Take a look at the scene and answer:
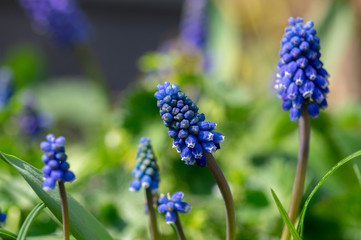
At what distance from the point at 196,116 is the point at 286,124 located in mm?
759

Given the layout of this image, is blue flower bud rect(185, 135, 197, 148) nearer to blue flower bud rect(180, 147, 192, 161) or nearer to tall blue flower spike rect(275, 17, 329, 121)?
blue flower bud rect(180, 147, 192, 161)

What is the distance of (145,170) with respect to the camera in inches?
26.7

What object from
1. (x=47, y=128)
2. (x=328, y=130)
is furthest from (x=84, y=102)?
(x=328, y=130)

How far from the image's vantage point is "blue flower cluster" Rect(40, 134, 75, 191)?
576 millimetres

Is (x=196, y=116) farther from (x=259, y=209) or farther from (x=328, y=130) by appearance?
(x=328, y=130)

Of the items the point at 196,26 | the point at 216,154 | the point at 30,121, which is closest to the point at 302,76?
the point at 216,154

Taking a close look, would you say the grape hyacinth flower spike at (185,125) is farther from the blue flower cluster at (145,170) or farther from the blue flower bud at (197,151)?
the blue flower cluster at (145,170)

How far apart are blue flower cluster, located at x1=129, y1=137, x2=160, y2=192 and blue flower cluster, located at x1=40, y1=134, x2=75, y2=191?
0.11 m

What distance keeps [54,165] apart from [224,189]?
20 cm

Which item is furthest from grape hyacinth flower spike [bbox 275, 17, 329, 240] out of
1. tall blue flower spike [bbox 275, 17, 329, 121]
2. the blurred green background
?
the blurred green background

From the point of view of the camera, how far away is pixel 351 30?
160 cm

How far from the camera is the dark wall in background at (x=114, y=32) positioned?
407 cm

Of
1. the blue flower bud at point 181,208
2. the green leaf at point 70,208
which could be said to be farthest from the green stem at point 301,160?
the green leaf at point 70,208

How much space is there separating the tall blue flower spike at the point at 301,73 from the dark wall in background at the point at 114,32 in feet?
11.0
